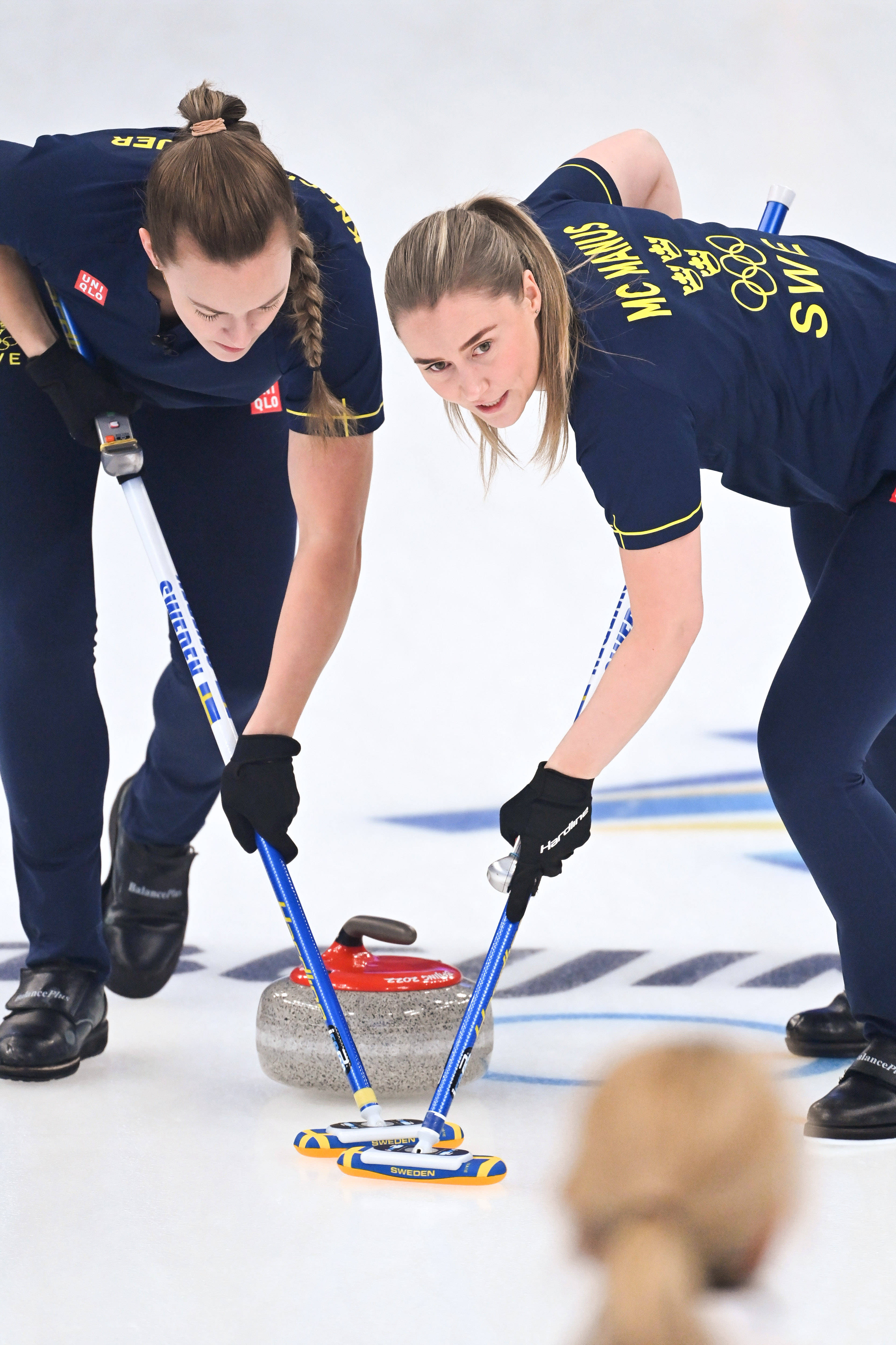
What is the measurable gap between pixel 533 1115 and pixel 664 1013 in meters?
0.43

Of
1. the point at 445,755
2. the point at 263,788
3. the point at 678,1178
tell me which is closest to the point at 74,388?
the point at 263,788

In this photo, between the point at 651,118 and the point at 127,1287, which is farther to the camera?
the point at 651,118

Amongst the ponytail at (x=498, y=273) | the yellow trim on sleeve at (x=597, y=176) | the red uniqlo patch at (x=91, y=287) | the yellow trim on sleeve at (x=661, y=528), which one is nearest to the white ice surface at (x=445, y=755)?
the yellow trim on sleeve at (x=661, y=528)

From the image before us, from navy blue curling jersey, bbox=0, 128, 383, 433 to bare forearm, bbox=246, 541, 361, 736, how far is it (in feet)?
0.59

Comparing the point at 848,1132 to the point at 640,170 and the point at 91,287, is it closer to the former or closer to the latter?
the point at 640,170

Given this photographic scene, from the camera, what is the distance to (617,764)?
12.1 ft

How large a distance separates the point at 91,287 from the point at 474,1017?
41.3 inches

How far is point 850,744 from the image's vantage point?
1.80m

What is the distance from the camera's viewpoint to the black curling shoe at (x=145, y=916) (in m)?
2.37

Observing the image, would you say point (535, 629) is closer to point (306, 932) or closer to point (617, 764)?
point (617, 764)

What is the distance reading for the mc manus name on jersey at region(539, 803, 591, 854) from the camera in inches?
67.7

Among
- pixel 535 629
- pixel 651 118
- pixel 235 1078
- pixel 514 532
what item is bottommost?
pixel 235 1078

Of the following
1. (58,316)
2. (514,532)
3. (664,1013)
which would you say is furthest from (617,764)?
(58,316)

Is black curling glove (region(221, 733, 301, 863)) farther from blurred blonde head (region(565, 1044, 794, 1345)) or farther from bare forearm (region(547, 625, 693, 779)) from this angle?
blurred blonde head (region(565, 1044, 794, 1345))
